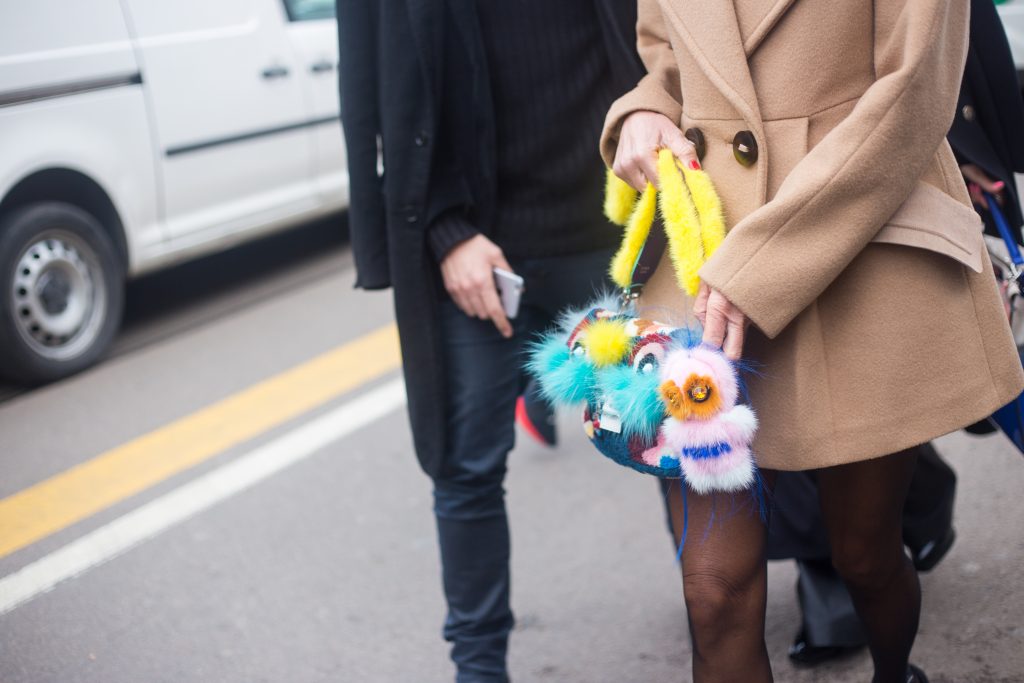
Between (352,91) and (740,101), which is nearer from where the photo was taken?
(740,101)

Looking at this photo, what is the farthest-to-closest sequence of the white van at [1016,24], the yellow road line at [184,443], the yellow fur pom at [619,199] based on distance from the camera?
the white van at [1016,24], the yellow road line at [184,443], the yellow fur pom at [619,199]

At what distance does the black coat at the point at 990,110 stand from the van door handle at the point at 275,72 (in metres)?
4.06

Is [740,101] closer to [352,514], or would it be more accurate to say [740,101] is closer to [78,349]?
[352,514]

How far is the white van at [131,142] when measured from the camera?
475 cm

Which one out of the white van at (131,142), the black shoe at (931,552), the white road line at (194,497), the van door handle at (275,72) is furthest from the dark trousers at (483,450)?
the van door handle at (275,72)

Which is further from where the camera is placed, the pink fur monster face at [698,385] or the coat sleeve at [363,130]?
the coat sleeve at [363,130]

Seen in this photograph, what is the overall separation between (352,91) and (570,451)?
79.2 inches

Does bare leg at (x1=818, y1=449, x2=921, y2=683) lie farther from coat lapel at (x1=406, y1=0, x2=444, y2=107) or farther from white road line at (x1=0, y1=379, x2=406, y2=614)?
white road line at (x1=0, y1=379, x2=406, y2=614)

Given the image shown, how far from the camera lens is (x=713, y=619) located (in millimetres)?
1847

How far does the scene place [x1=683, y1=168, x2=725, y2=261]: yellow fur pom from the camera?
178 cm

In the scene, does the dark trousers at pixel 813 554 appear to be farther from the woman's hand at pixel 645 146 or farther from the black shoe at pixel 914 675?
the woman's hand at pixel 645 146

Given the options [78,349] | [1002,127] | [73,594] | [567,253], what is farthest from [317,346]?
[1002,127]

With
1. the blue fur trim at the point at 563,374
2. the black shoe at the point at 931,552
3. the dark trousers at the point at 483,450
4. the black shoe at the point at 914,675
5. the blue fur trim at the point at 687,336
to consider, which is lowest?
the black shoe at the point at 931,552

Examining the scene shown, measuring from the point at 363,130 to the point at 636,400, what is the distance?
93cm
